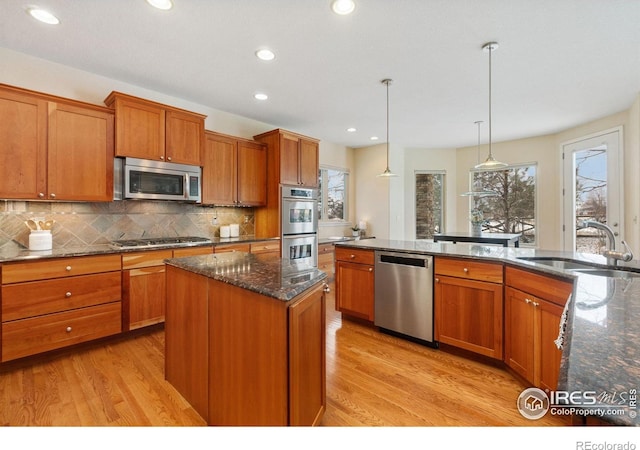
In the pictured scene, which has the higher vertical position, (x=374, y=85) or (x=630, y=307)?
(x=374, y=85)

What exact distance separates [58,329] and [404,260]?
305cm

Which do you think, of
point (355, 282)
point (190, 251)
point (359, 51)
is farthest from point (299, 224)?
point (359, 51)

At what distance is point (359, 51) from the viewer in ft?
8.46

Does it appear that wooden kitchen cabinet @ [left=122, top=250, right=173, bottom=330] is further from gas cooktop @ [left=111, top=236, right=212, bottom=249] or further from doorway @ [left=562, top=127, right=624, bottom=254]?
doorway @ [left=562, top=127, right=624, bottom=254]

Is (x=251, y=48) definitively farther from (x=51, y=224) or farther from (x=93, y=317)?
(x=93, y=317)

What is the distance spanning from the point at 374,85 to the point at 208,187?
7.63 ft

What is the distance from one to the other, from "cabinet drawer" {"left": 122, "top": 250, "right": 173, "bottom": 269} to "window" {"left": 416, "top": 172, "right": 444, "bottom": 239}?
203 inches

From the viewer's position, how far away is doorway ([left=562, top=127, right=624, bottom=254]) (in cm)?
407

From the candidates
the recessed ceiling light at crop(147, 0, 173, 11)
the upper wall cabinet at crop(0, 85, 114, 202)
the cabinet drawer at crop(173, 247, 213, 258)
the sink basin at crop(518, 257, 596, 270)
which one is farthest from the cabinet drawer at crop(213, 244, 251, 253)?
the sink basin at crop(518, 257, 596, 270)

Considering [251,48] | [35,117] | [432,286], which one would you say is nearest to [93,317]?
[35,117]

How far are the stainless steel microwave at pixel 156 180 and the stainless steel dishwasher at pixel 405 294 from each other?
225 cm

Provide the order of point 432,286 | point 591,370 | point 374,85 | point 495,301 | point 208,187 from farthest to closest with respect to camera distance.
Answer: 1. point 208,187
2. point 374,85
3. point 432,286
4. point 495,301
5. point 591,370

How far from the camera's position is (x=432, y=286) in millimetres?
2639

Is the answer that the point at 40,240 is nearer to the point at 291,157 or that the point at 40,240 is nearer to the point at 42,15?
the point at 42,15
